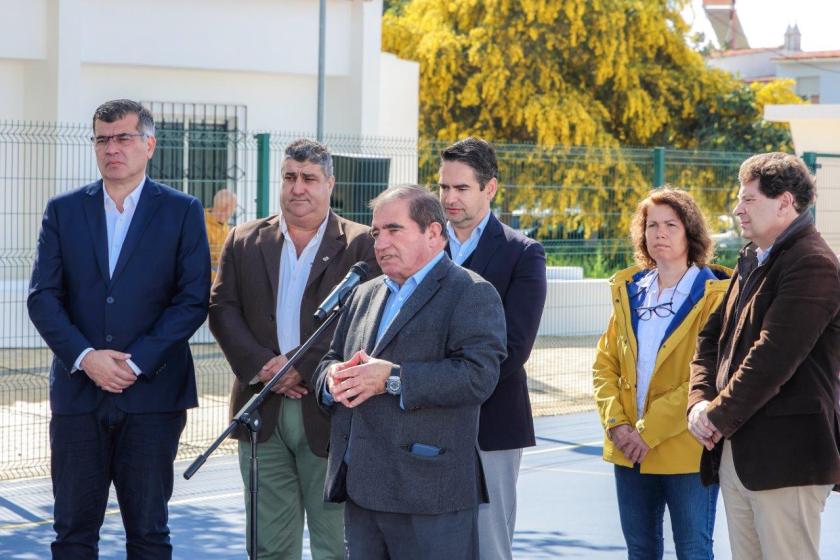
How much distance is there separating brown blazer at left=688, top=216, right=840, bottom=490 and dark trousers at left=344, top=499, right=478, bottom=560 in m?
1.07

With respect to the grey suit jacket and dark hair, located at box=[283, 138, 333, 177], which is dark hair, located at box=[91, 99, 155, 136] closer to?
dark hair, located at box=[283, 138, 333, 177]

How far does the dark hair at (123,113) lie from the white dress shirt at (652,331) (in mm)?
2251

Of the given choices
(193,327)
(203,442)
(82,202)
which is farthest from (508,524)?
(203,442)

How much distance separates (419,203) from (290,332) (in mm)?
1406

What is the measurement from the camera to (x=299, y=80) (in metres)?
19.0

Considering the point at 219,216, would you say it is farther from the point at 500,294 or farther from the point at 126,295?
the point at 500,294

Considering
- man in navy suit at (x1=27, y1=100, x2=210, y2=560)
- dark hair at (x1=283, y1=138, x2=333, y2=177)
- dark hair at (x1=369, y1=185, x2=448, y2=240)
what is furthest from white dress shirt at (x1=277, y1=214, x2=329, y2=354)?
dark hair at (x1=369, y1=185, x2=448, y2=240)

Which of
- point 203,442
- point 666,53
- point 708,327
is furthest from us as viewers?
point 666,53

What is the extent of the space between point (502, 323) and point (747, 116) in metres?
23.9

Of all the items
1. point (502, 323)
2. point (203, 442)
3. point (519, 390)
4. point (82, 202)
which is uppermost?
point (82, 202)

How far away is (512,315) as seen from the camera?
5.48 metres

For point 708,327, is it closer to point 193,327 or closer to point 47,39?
point 193,327

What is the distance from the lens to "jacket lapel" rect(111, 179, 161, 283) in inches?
220

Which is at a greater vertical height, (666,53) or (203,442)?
(666,53)
